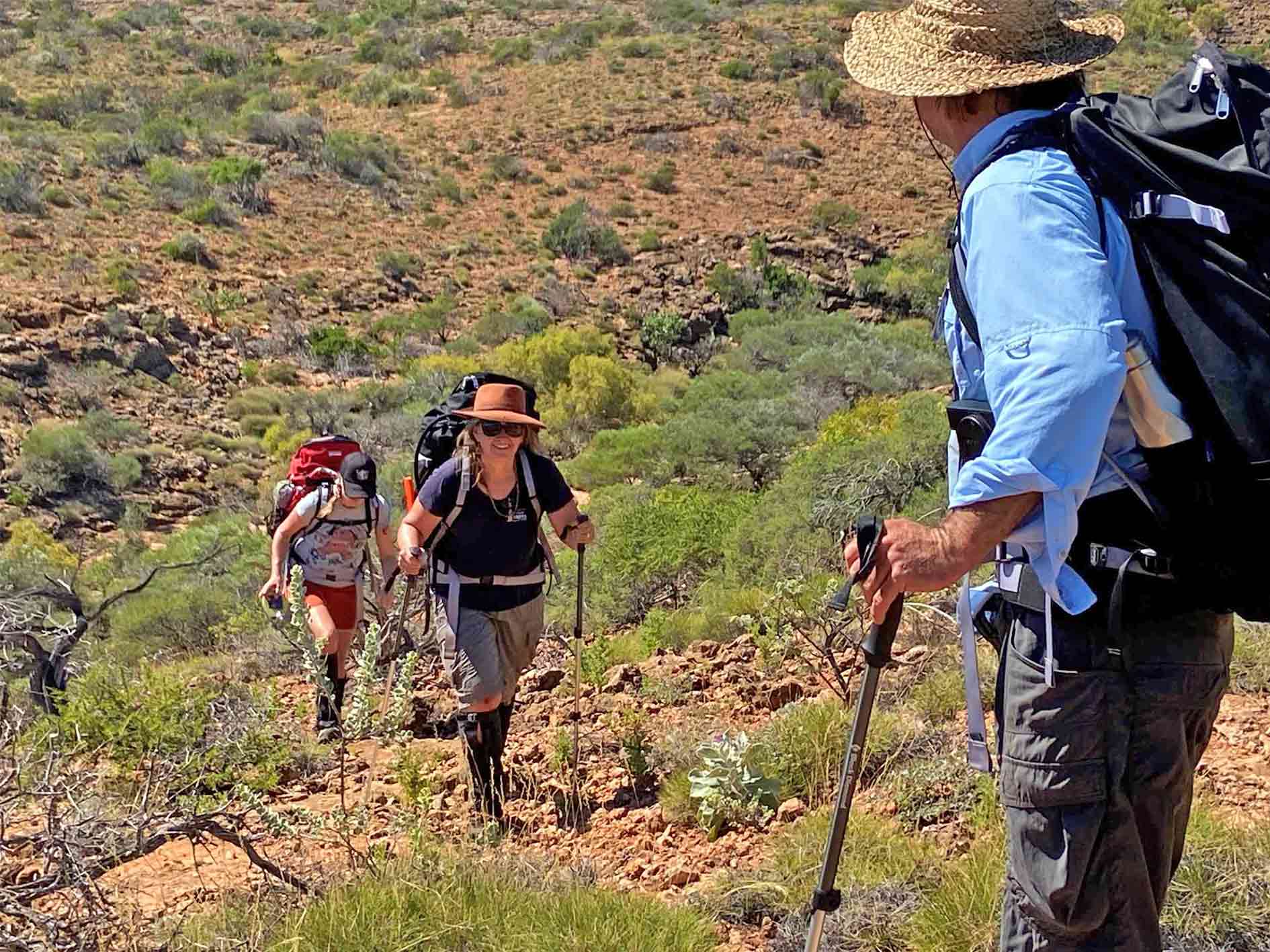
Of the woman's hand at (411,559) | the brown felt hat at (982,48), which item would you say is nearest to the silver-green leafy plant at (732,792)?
the woman's hand at (411,559)

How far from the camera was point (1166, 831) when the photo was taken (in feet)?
6.45

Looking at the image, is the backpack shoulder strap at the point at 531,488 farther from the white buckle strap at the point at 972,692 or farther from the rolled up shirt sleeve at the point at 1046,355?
the rolled up shirt sleeve at the point at 1046,355

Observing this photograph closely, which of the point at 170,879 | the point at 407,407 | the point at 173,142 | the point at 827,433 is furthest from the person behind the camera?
the point at 173,142

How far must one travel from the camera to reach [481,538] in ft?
15.0

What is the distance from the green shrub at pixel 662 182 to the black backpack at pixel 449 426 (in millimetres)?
22385

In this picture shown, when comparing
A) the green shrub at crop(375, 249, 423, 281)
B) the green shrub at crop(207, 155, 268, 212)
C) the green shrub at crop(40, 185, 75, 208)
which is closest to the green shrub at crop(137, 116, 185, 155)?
the green shrub at crop(207, 155, 268, 212)

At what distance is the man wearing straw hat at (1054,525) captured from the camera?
1.73m

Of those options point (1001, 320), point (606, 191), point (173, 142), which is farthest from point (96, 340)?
point (1001, 320)

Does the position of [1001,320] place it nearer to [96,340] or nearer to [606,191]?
[96,340]

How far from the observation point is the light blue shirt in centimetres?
171

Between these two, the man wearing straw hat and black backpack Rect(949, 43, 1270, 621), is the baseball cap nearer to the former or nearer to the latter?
the man wearing straw hat

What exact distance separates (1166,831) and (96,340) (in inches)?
661

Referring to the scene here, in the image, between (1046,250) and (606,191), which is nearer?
(1046,250)

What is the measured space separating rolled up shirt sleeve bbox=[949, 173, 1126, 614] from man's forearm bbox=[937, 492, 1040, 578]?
26mm
